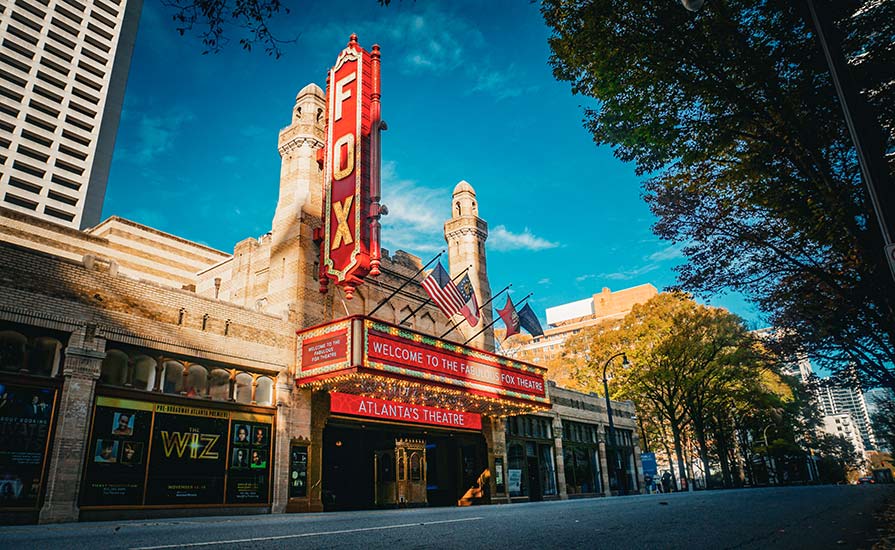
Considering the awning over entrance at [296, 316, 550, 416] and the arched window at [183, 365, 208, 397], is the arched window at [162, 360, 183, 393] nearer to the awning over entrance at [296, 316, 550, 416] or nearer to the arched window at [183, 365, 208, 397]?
the arched window at [183, 365, 208, 397]

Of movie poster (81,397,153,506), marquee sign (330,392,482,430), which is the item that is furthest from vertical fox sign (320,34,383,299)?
movie poster (81,397,153,506)

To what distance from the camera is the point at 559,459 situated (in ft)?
116

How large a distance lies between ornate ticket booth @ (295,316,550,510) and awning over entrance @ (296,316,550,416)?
1.6 inches

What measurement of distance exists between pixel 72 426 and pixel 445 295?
14.8m

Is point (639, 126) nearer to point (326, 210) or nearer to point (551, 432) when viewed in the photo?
point (326, 210)

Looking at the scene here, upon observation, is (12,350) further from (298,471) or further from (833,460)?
(833,460)

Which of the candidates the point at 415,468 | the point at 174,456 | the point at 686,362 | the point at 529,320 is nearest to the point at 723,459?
Answer: the point at 686,362

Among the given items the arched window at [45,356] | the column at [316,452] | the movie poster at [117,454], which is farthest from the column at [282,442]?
the arched window at [45,356]

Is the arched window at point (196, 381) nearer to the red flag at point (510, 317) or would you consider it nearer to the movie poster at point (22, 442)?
the movie poster at point (22, 442)

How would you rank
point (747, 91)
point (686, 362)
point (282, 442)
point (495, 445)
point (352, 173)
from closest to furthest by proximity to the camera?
point (747, 91), point (282, 442), point (352, 173), point (495, 445), point (686, 362)

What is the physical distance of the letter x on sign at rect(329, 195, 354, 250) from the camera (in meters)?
21.8

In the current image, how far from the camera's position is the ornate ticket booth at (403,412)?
20797 millimetres

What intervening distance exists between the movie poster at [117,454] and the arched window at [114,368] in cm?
57

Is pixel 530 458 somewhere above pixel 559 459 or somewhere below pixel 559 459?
above
